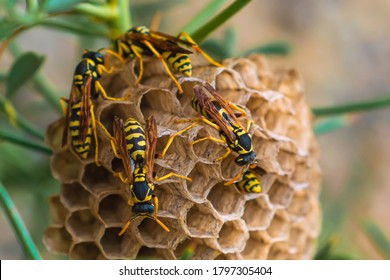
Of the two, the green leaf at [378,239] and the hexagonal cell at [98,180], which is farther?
the green leaf at [378,239]

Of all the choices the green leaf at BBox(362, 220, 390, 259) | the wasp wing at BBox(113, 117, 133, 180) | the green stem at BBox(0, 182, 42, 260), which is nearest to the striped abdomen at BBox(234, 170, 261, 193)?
the wasp wing at BBox(113, 117, 133, 180)

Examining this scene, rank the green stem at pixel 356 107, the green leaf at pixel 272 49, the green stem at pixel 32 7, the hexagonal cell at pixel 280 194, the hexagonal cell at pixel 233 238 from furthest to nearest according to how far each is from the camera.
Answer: the green leaf at pixel 272 49
the green stem at pixel 356 107
the hexagonal cell at pixel 280 194
the hexagonal cell at pixel 233 238
the green stem at pixel 32 7

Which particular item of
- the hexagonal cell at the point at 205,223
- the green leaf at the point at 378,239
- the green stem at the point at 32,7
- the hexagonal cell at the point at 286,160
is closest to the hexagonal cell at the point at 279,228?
the hexagonal cell at the point at 286,160

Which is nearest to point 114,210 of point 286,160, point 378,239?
point 286,160

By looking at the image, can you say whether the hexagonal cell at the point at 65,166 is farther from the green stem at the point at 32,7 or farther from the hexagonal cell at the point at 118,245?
the green stem at the point at 32,7

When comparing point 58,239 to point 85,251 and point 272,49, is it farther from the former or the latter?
point 272,49

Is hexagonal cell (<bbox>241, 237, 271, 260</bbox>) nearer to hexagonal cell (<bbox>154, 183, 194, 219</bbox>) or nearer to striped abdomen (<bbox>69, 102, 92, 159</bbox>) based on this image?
hexagonal cell (<bbox>154, 183, 194, 219</bbox>)

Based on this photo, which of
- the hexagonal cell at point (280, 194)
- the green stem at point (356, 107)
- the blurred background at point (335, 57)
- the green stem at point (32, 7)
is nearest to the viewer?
the green stem at point (32, 7)
